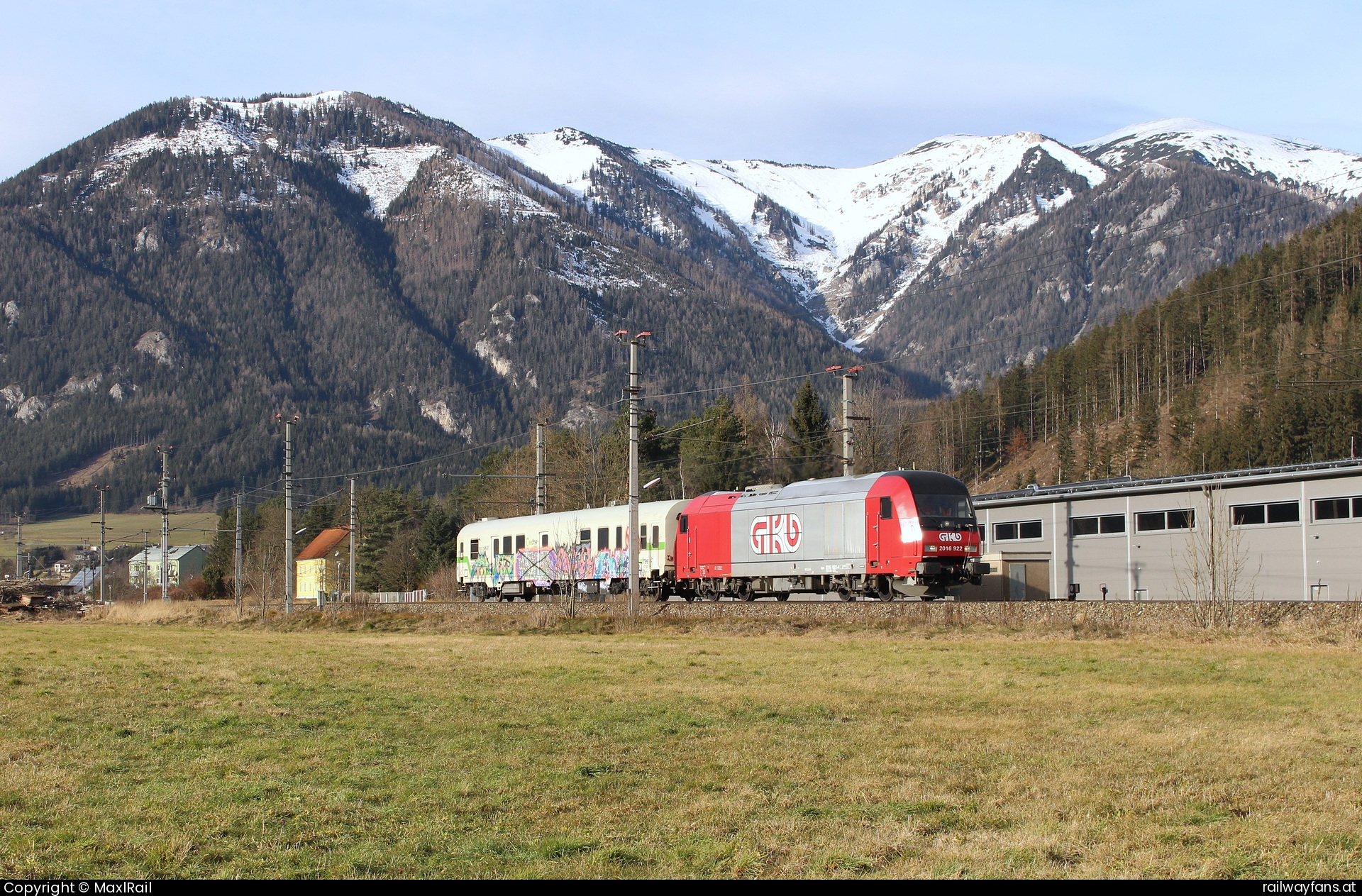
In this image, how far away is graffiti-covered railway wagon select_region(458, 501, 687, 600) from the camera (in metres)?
42.8

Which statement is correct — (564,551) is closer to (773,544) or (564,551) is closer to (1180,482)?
(773,544)

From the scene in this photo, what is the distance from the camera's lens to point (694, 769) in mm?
10992

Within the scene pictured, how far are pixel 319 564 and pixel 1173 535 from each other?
84286 millimetres

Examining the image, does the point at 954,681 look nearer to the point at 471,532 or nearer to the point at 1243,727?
the point at 1243,727

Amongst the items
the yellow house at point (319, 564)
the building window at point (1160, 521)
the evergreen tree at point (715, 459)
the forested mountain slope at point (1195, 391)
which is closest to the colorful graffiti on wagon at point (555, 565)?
the building window at point (1160, 521)

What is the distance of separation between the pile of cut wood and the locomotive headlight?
Result: 44.7 m

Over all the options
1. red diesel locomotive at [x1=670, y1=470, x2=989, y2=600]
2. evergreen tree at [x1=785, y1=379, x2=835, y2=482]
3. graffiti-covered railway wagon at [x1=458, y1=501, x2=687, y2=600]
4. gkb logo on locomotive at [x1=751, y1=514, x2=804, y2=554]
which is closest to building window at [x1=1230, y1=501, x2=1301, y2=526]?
red diesel locomotive at [x1=670, y1=470, x2=989, y2=600]

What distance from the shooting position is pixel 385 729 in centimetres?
1375

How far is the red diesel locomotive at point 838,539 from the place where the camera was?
32.0 meters

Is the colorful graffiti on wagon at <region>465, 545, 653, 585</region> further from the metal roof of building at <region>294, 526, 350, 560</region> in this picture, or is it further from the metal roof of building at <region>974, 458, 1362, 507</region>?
the metal roof of building at <region>294, 526, 350, 560</region>

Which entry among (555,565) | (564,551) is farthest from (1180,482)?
(555,565)

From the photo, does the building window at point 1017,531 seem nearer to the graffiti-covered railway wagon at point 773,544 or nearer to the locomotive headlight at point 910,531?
the graffiti-covered railway wagon at point 773,544
